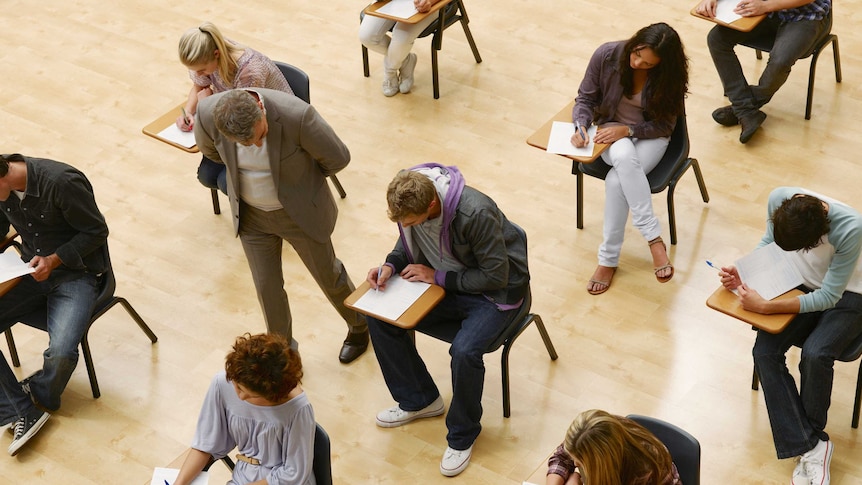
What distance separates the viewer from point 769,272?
4406 mm

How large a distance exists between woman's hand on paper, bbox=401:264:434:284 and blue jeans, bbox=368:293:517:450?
0.16 meters

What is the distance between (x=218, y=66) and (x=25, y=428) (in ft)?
6.18

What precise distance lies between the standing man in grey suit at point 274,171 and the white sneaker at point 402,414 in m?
0.63

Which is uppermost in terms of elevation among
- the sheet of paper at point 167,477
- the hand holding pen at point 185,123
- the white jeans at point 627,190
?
the hand holding pen at point 185,123

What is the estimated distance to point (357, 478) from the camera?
4566 millimetres

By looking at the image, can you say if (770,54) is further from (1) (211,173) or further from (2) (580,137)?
(1) (211,173)

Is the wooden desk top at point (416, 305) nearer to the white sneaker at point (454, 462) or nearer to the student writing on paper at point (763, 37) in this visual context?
the white sneaker at point (454, 462)

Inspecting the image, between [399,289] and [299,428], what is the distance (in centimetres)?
94

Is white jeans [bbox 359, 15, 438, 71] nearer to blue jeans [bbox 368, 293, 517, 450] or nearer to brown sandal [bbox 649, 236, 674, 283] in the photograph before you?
brown sandal [bbox 649, 236, 674, 283]

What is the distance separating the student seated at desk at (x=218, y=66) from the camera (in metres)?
5.00

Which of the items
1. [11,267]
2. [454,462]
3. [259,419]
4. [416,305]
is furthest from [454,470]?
[11,267]

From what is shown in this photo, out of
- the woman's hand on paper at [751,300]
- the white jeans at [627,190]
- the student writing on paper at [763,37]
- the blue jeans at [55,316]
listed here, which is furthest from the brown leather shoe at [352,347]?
the student writing on paper at [763,37]

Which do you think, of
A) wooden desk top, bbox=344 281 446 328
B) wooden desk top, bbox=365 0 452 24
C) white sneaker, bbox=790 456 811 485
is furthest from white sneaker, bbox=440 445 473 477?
wooden desk top, bbox=365 0 452 24

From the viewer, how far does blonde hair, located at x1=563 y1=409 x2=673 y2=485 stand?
10.6ft
